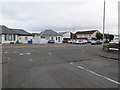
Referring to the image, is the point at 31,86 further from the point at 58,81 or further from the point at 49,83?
the point at 58,81

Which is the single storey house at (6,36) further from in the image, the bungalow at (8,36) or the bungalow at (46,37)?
the bungalow at (46,37)

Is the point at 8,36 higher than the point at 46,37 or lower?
lower

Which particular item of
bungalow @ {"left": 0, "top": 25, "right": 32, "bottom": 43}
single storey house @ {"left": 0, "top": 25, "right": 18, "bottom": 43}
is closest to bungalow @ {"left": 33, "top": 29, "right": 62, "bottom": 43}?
bungalow @ {"left": 0, "top": 25, "right": 32, "bottom": 43}

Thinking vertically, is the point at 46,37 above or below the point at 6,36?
above

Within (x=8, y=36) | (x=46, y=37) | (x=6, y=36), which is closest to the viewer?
(x=6, y=36)

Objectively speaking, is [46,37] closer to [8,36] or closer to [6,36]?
[8,36]

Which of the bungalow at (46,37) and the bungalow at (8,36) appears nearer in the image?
the bungalow at (8,36)

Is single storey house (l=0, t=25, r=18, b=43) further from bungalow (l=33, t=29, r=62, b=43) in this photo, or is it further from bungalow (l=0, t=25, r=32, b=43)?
bungalow (l=33, t=29, r=62, b=43)

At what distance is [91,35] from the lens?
231 feet

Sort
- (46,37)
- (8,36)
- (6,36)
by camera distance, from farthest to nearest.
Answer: (46,37), (8,36), (6,36)

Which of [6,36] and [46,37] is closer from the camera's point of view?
[6,36]

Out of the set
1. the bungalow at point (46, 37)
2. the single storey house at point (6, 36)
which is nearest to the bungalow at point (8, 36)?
the single storey house at point (6, 36)

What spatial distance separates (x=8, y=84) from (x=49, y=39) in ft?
137

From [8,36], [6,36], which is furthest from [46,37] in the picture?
[6,36]
